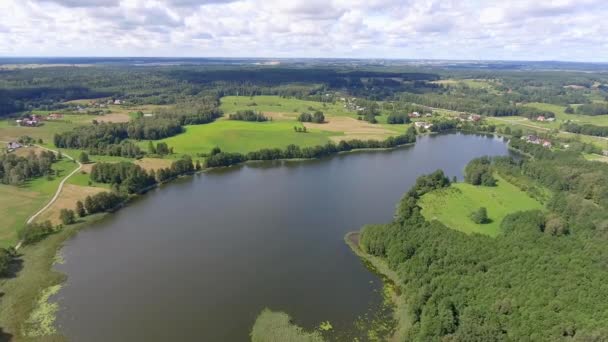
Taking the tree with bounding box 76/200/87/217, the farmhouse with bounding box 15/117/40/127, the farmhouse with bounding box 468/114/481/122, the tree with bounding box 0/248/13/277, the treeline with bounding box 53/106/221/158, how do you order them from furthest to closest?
1. the farmhouse with bounding box 468/114/481/122
2. the farmhouse with bounding box 15/117/40/127
3. the treeline with bounding box 53/106/221/158
4. the tree with bounding box 76/200/87/217
5. the tree with bounding box 0/248/13/277

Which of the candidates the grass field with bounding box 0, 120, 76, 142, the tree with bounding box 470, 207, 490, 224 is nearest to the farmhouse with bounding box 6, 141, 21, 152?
the grass field with bounding box 0, 120, 76, 142

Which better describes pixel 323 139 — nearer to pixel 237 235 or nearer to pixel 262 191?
pixel 262 191

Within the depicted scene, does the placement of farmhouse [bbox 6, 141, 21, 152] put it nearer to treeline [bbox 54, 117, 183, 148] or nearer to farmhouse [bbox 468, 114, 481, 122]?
treeline [bbox 54, 117, 183, 148]

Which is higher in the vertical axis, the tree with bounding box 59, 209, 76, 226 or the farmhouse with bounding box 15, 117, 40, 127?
the farmhouse with bounding box 15, 117, 40, 127

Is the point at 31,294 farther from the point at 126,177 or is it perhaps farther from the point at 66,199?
the point at 126,177

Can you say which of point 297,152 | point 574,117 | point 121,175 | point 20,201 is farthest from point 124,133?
point 574,117
